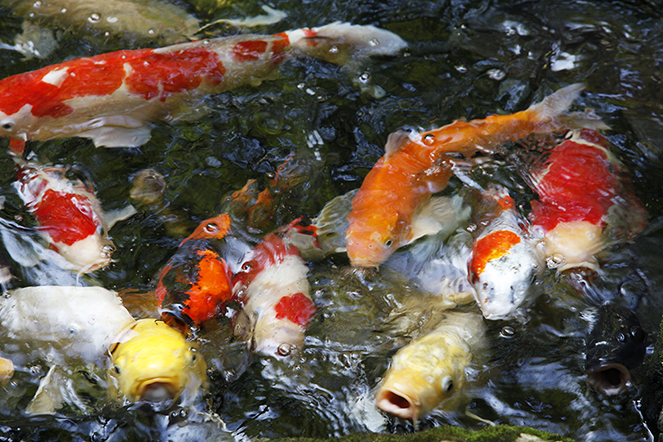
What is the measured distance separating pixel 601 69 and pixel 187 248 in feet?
12.4

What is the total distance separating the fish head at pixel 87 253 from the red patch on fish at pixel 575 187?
2821 millimetres

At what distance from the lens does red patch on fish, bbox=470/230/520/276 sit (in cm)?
313

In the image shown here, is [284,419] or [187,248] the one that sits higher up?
[187,248]

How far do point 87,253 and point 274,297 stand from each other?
1274 mm

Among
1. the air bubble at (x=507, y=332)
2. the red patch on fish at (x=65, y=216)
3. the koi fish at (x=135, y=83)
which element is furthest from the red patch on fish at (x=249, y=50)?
the air bubble at (x=507, y=332)

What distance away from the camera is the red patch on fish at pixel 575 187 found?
344cm

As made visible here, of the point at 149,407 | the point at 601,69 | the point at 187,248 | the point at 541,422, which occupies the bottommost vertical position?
the point at 541,422

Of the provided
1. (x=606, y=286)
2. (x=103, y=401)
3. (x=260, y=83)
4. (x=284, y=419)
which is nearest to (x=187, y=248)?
(x=103, y=401)

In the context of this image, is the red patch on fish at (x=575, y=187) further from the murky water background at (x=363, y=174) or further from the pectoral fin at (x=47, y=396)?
the pectoral fin at (x=47, y=396)

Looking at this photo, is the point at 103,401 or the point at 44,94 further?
the point at 44,94

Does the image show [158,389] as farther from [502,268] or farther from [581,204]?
[581,204]

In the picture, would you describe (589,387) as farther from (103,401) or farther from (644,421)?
(103,401)

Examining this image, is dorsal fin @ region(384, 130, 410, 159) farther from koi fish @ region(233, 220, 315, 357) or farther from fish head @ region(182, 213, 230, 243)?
fish head @ region(182, 213, 230, 243)

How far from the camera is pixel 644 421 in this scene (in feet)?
8.27
